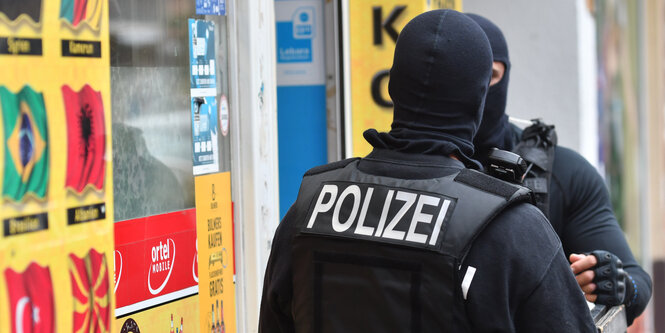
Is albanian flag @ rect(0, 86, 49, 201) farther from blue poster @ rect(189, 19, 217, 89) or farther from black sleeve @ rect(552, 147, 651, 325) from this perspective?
black sleeve @ rect(552, 147, 651, 325)

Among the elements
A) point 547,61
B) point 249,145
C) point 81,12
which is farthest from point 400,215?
point 547,61

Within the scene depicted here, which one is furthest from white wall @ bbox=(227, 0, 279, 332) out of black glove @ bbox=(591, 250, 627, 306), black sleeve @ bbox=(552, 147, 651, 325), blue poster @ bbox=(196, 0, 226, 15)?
black glove @ bbox=(591, 250, 627, 306)

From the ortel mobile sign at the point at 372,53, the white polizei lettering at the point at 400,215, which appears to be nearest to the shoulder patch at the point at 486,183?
the white polizei lettering at the point at 400,215

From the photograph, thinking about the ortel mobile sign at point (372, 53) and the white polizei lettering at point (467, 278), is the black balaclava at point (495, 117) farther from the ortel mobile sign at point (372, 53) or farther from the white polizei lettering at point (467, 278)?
the white polizei lettering at point (467, 278)

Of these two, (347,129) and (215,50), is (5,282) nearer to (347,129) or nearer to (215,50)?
(215,50)

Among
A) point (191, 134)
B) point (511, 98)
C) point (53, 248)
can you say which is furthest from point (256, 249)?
point (511, 98)

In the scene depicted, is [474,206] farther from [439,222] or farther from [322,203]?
[322,203]

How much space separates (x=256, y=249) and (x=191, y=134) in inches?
21.9

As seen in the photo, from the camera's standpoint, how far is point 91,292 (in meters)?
2.14

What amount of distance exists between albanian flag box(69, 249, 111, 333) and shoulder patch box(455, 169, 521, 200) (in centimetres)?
92

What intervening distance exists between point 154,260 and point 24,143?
0.64m

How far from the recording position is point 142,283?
2.37 m

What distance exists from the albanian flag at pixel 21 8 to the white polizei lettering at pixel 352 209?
773 millimetres

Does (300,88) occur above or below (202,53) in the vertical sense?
below
